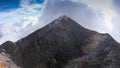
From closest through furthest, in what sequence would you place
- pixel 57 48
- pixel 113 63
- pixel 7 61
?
pixel 7 61 < pixel 113 63 < pixel 57 48

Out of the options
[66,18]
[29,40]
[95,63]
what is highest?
[66,18]

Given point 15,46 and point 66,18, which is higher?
point 66,18

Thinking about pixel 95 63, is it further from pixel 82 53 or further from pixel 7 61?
pixel 7 61

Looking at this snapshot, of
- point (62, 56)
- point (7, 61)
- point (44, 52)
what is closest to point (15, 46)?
point (44, 52)

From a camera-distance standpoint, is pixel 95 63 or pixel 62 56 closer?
pixel 95 63

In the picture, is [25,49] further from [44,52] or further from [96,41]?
[96,41]

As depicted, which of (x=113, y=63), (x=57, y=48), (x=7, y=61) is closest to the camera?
(x=7, y=61)
